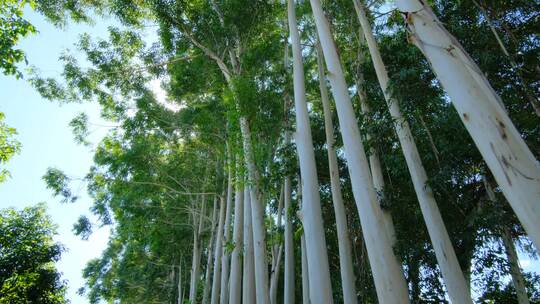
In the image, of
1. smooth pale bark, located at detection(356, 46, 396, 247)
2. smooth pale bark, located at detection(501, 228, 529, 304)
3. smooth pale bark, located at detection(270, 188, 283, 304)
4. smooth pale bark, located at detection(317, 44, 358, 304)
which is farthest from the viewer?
smooth pale bark, located at detection(270, 188, 283, 304)

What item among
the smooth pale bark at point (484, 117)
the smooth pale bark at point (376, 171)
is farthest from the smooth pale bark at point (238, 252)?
the smooth pale bark at point (484, 117)

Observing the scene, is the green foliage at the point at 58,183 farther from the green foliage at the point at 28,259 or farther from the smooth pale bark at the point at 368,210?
the smooth pale bark at the point at 368,210

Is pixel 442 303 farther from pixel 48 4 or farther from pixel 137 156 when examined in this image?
pixel 48 4

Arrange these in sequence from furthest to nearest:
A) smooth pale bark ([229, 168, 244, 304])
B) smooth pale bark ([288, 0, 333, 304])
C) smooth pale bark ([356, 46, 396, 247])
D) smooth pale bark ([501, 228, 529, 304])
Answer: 1. smooth pale bark ([229, 168, 244, 304])
2. smooth pale bark ([501, 228, 529, 304])
3. smooth pale bark ([356, 46, 396, 247])
4. smooth pale bark ([288, 0, 333, 304])

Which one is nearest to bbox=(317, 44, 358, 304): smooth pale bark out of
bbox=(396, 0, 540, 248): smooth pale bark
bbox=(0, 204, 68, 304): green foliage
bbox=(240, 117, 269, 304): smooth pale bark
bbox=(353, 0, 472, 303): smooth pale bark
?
bbox=(353, 0, 472, 303): smooth pale bark

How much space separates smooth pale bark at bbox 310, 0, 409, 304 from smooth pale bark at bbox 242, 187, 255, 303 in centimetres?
251

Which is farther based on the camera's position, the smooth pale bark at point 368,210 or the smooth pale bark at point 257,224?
the smooth pale bark at point 257,224

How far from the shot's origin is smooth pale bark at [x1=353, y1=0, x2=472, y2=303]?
3793 mm

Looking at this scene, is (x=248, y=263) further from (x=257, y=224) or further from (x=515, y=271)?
(x=515, y=271)

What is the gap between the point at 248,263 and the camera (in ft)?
18.4

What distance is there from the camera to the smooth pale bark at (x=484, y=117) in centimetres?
123

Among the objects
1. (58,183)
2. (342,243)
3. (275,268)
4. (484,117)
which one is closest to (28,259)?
(58,183)

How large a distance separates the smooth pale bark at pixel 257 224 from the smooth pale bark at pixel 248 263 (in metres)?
0.29

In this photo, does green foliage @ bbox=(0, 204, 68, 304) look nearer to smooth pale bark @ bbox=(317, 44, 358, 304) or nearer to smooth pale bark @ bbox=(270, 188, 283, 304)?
smooth pale bark @ bbox=(270, 188, 283, 304)
